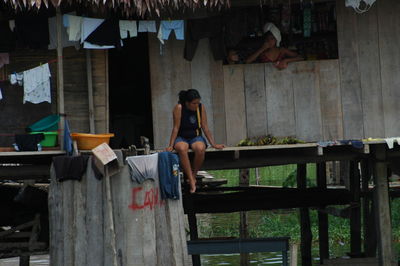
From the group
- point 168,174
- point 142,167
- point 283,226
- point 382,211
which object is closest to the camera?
point 142,167

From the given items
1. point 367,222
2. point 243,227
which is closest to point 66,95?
point 367,222

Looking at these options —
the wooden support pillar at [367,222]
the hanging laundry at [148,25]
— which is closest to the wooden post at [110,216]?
the hanging laundry at [148,25]

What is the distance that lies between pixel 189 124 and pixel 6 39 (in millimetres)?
2573

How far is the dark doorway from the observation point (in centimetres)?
1504

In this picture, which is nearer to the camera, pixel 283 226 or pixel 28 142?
pixel 28 142

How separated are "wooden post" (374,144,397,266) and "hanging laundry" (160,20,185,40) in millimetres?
3107

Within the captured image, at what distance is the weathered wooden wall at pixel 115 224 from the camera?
34.2 ft

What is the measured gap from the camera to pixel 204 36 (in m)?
11.9

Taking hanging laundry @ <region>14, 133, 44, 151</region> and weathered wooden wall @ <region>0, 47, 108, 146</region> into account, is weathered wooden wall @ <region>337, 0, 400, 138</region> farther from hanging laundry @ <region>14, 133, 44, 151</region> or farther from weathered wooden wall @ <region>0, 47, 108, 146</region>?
hanging laundry @ <region>14, 133, 44, 151</region>

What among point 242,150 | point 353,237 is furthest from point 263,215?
point 242,150

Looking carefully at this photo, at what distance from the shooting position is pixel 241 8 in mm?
A: 12227

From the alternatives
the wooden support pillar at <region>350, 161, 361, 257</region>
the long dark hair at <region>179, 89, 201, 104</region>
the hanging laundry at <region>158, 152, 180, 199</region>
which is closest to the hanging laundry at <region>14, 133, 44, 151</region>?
the hanging laundry at <region>158, 152, 180, 199</region>

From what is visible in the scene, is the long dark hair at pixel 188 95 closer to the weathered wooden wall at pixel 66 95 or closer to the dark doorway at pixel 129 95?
the weathered wooden wall at pixel 66 95

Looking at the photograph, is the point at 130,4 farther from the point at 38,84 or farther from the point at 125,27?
the point at 38,84
